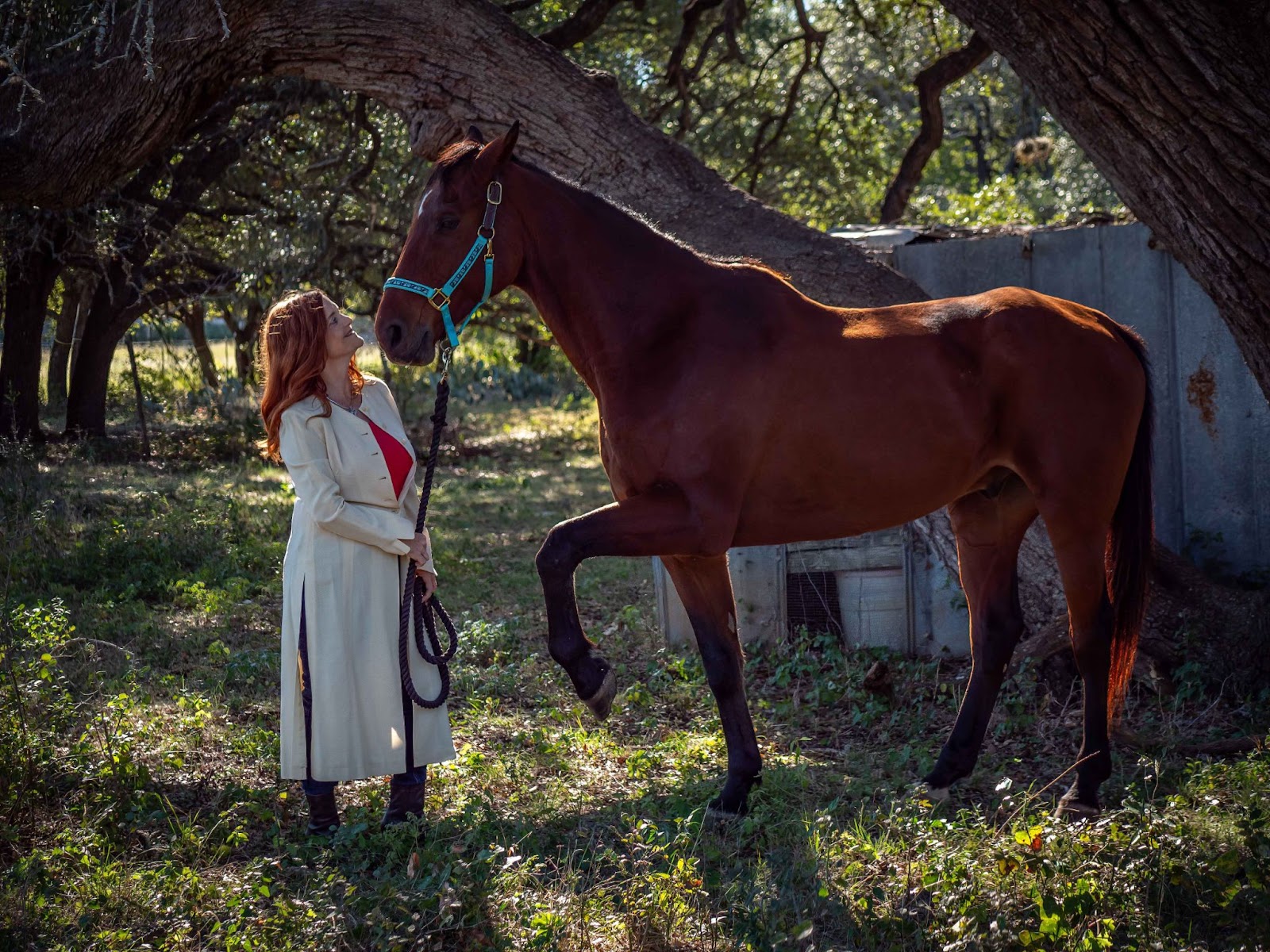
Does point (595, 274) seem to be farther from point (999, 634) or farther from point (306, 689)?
point (999, 634)

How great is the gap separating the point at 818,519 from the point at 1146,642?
2.14 m

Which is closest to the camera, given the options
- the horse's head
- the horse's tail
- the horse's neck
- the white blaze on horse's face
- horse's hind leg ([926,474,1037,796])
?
the horse's head

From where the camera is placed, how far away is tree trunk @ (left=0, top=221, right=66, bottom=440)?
1179cm

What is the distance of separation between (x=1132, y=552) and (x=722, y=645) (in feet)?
5.56

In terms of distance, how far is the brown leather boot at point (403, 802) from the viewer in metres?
4.06

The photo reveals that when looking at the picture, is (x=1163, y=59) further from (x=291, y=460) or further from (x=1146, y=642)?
(x=291, y=460)

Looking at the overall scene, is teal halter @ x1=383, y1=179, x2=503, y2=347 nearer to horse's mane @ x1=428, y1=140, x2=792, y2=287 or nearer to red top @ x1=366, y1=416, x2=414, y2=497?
horse's mane @ x1=428, y1=140, x2=792, y2=287

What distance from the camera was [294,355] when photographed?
3939 mm

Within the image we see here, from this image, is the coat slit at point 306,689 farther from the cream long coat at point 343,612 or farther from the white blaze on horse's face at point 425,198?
the white blaze on horse's face at point 425,198

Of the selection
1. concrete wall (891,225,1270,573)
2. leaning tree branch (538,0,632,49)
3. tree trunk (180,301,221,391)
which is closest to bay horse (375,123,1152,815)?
concrete wall (891,225,1270,573)

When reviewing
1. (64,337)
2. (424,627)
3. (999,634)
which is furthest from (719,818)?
(64,337)

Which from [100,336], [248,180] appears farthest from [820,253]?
[100,336]

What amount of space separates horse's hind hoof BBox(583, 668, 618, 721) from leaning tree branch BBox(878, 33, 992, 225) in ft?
26.4

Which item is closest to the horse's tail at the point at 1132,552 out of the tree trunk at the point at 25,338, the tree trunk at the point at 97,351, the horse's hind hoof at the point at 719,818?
the horse's hind hoof at the point at 719,818
